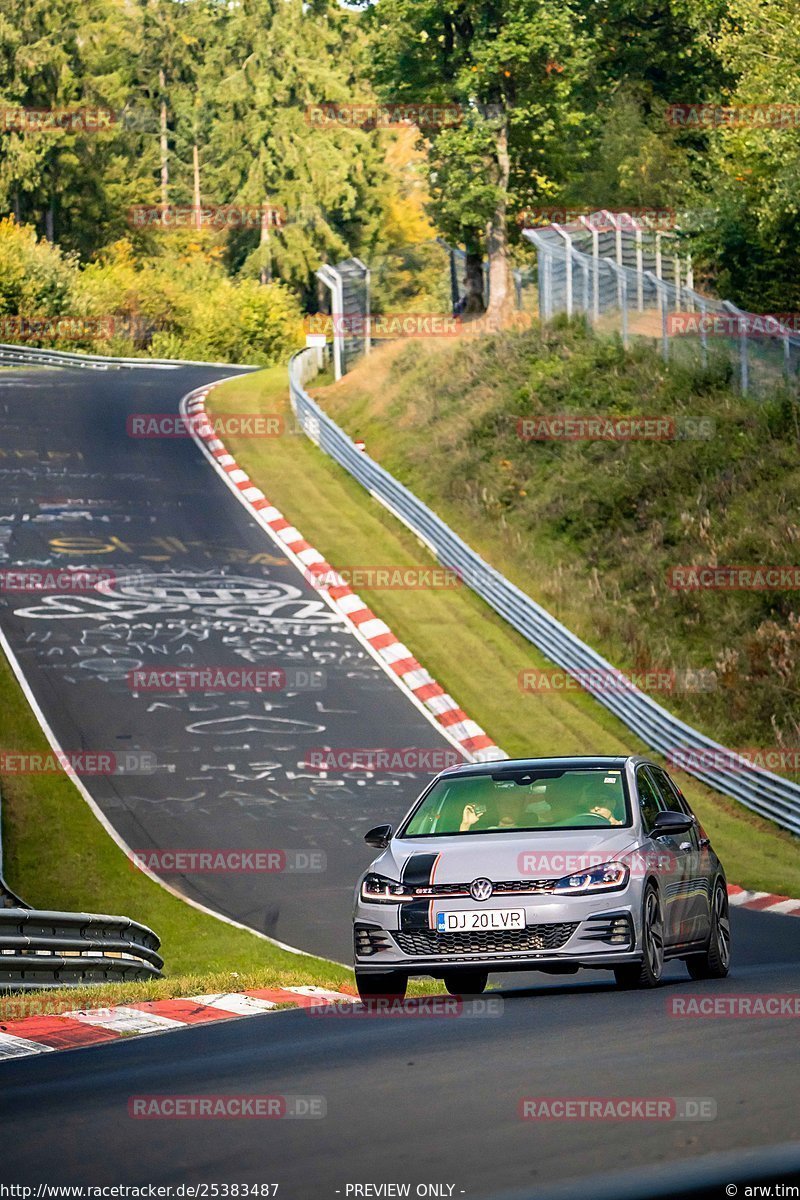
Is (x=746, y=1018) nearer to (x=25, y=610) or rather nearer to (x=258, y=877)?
(x=258, y=877)

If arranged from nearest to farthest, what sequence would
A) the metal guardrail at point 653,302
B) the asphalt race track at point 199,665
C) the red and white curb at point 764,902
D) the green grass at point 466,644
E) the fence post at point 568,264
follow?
the red and white curb at point 764,902, the asphalt race track at point 199,665, the green grass at point 466,644, the metal guardrail at point 653,302, the fence post at point 568,264

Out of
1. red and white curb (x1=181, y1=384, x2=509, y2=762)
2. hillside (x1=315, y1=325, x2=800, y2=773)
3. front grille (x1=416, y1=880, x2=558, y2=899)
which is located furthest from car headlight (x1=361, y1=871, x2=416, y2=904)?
hillside (x1=315, y1=325, x2=800, y2=773)

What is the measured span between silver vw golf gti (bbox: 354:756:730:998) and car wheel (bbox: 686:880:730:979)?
9.7 inches

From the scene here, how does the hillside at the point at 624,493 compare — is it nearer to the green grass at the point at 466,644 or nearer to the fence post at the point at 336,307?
the green grass at the point at 466,644

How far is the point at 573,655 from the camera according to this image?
2706 cm

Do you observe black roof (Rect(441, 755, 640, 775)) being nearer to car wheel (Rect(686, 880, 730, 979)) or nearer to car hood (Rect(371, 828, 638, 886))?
car hood (Rect(371, 828, 638, 886))

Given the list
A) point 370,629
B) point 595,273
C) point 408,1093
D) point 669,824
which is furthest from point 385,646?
point 408,1093

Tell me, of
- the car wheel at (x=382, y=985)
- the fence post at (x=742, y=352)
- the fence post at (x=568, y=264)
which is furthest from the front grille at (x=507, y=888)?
the fence post at (x=568, y=264)

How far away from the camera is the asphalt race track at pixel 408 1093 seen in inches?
215

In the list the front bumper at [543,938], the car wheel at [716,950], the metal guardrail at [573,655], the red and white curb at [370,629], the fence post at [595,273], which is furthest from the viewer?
the fence post at [595,273]

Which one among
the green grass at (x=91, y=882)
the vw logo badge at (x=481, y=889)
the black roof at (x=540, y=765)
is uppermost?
the black roof at (x=540, y=765)

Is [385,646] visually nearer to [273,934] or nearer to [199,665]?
[199,665]

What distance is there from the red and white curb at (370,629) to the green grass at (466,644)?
0.24m

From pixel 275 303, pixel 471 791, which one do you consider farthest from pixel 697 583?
pixel 275 303
